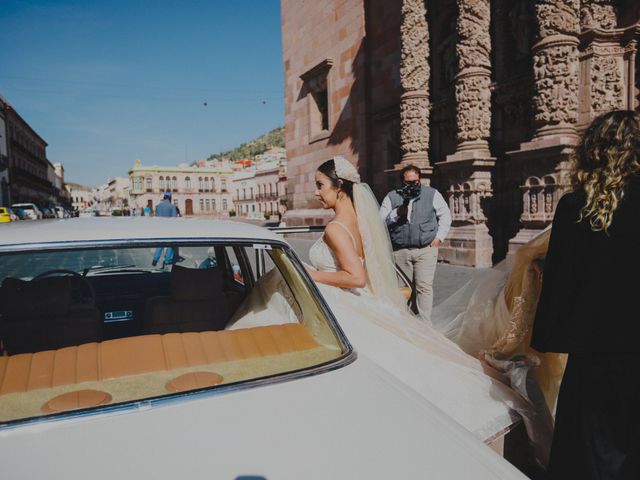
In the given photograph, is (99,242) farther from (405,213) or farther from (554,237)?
(405,213)

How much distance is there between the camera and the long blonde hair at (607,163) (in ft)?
5.99

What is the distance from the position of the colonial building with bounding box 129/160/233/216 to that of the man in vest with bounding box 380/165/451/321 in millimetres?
93872

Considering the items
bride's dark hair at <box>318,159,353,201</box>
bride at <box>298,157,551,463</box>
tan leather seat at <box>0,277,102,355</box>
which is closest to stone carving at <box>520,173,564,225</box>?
bride at <box>298,157,551,463</box>

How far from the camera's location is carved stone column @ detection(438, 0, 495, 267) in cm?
892

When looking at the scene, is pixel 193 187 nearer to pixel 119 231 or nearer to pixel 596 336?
pixel 119 231

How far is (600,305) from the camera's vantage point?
183 cm

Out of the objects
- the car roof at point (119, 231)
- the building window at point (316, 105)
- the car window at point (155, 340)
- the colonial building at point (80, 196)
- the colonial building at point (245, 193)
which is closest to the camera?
the car window at point (155, 340)

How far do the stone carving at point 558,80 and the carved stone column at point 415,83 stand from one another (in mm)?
3407

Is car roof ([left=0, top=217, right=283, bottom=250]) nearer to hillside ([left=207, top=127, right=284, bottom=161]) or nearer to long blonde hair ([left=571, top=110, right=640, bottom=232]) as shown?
long blonde hair ([left=571, top=110, right=640, bottom=232])

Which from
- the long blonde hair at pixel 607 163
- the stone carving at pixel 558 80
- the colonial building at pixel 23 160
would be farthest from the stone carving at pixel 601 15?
the colonial building at pixel 23 160

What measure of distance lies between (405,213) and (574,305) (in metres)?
3.08

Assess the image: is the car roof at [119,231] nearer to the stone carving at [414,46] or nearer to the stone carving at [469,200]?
the stone carving at [469,200]

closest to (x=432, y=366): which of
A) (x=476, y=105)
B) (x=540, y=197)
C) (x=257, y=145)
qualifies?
(x=540, y=197)

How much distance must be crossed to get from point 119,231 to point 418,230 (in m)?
3.55
